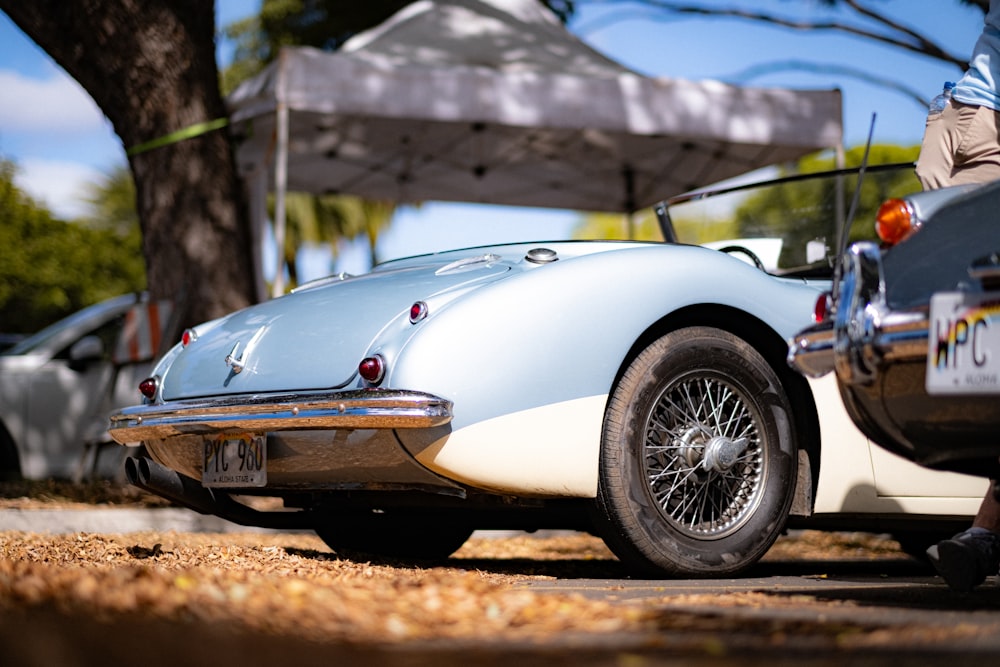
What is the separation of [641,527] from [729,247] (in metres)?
1.78

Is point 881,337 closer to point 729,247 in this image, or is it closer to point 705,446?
point 705,446

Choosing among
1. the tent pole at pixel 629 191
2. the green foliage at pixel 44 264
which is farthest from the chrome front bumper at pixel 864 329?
the green foliage at pixel 44 264

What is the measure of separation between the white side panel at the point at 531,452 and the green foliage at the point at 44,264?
Result: 124 feet

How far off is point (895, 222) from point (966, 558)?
3.12 ft

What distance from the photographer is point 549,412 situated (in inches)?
147

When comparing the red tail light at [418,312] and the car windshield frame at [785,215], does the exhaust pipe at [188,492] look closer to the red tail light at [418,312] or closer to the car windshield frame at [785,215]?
the red tail light at [418,312]

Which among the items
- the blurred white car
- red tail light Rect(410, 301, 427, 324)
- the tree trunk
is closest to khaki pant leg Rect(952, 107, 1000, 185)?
red tail light Rect(410, 301, 427, 324)

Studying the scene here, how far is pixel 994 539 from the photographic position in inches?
135

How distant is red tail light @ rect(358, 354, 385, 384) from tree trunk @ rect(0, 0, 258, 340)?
4.47m

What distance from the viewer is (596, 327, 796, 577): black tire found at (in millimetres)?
3836

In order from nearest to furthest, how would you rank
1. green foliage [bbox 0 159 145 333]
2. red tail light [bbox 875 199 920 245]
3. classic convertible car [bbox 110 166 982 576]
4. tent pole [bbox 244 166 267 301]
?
red tail light [bbox 875 199 920 245] < classic convertible car [bbox 110 166 982 576] < tent pole [bbox 244 166 267 301] < green foliage [bbox 0 159 145 333]

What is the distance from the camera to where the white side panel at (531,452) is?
3.66 metres

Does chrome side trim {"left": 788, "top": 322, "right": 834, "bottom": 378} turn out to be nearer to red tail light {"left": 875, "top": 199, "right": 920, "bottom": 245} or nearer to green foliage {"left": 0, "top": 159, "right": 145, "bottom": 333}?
red tail light {"left": 875, "top": 199, "right": 920, "bottom": 245}

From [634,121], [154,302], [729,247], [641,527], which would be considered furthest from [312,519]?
[634,121]
